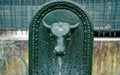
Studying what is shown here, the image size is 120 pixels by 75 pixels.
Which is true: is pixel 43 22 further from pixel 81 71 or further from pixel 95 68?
pixel 95 68

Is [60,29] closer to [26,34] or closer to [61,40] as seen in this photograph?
[61,40]

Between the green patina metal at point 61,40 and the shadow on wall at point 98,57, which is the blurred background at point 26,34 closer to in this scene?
the shadow on wall at point 98,57

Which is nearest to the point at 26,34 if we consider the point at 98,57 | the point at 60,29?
the point at 98,57

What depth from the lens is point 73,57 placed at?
4977 millimetres

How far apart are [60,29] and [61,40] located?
0.14m

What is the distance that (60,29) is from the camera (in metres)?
4.76

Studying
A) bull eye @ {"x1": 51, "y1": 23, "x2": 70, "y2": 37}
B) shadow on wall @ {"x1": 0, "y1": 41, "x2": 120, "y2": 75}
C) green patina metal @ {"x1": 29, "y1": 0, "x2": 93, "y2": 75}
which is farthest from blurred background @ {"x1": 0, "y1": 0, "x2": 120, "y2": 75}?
bull eye @ {"x1": 51, "y1": 23, "x2": 70, "y2": 37}

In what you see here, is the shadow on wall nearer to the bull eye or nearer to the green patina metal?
the green patina metal

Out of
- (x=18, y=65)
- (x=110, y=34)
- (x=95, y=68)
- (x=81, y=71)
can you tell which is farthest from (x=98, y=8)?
(x=81, y=71)

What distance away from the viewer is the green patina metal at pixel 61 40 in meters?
4.80

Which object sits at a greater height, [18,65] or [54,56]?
[54,56]

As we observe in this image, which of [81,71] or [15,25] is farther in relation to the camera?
[15,25]

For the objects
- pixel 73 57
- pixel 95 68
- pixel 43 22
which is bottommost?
pixel 95 68

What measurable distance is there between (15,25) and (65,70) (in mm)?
3509
